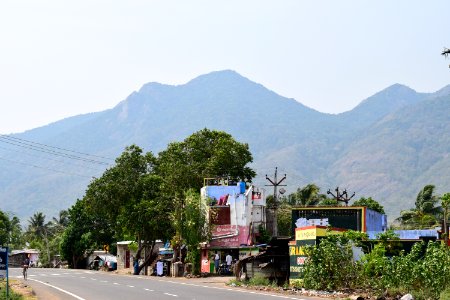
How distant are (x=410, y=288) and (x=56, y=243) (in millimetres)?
95094

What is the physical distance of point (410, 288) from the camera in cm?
2581

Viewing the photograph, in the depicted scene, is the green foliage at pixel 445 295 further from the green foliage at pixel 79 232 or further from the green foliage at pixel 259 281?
the green foliage at pixel 79 232

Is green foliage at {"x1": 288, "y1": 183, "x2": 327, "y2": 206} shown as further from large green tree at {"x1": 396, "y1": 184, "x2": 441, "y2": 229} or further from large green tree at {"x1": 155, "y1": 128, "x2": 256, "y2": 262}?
large green tree at {"x1": 155, "y1": 128, "x2": 256, "y2": 262}

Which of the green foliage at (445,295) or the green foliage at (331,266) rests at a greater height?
the green foliage at (331,266)

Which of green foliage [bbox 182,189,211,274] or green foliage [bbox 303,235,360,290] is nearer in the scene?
green foliage [bbox 303,235,360,290]

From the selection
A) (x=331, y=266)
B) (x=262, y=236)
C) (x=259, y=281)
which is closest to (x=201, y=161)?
(x=262, y=236)

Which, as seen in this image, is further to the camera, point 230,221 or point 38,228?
point 38,228

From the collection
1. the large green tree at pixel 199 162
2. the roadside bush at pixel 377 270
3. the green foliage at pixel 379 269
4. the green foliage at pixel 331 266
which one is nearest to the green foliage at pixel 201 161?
the large green tree at pixel 199 162

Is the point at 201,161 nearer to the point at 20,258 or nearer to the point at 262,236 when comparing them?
the point at 262,236

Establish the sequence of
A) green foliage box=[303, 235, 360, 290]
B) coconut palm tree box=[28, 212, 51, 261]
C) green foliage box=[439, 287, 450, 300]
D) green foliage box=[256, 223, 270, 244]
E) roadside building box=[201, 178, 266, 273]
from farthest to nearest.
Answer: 1. coconut palm tree box=[28, 212, 51, 261]
2. green foliage box=[256, 223, 270, 244]
3. roadside building box=[201, 178, 266, 273]
4. green foliage box=[303, 235, 360, 290]
5. green foliage box=[439, 287, 450, 300]

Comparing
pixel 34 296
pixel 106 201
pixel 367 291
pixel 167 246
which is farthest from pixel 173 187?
pixel 367 291

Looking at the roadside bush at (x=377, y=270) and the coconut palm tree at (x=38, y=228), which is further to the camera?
the coconut palm tree at (x=38, y=228)

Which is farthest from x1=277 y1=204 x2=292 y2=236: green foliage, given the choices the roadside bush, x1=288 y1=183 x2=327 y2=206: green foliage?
the roadside bush

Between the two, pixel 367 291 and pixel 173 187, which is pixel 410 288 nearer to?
pixel 367 291
